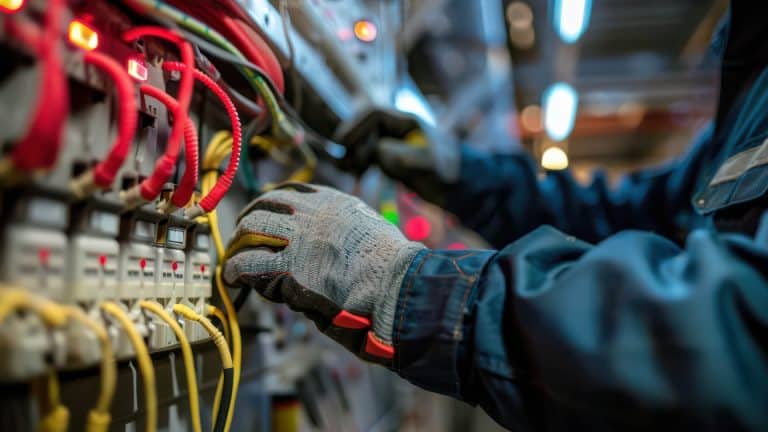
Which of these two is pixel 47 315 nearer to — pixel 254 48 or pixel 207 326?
pixel 207 326

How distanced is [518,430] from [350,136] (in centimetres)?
91

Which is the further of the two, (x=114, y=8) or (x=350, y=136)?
(x=350, y=136)

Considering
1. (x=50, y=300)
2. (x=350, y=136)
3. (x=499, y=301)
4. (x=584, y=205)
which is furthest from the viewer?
(x=584, y=205)

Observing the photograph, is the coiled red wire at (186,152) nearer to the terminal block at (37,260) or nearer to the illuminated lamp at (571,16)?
the terminal block at (37,260)

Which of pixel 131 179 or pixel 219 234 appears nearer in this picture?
pixel 131 179

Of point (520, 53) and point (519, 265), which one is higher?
point (520, 53)

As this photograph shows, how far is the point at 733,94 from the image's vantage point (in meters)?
1.13

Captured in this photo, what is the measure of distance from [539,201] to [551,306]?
1.07 m

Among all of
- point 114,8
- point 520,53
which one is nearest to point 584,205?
point 114,8

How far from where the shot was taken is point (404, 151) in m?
1.46

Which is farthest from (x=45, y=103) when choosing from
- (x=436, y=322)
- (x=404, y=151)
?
(x=404, y=151)

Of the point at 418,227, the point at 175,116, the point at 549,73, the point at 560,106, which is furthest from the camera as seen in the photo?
the point at 549,73

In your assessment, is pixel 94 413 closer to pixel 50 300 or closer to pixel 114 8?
pixel 50 300

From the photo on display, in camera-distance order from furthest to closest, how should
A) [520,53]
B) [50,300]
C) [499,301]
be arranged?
[520,53]
[499,301]
[50,300]
